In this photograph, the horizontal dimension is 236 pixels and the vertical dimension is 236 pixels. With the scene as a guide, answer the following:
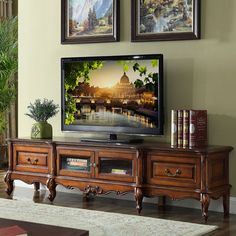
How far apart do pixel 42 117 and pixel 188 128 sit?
1.51 meters

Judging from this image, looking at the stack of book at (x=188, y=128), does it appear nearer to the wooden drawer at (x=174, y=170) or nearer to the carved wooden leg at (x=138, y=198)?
the wooden drawer at (x=174, y=170)

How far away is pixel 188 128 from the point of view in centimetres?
531

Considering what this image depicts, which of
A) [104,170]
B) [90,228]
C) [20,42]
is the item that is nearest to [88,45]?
[20,42]

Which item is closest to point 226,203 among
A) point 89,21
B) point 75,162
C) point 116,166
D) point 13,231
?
point 116,166

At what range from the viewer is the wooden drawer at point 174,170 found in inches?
201

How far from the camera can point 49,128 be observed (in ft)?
19.9

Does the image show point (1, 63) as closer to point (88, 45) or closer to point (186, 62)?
point (88, 45)

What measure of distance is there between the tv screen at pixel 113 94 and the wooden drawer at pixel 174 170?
0.37 metres

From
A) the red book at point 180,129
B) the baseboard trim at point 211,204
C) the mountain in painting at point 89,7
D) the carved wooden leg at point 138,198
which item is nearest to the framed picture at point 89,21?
the mountain in painting at point 89,7

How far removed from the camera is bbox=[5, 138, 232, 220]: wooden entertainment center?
512cm

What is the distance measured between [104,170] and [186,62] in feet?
3.87

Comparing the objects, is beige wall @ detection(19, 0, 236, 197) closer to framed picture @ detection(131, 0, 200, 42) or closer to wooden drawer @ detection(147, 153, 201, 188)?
framed picture @ detection(131, 0, 200, 42)

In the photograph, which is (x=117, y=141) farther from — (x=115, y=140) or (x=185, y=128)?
(x=185, y=128)

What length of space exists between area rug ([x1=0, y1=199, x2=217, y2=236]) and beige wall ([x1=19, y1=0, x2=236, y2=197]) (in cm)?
93
